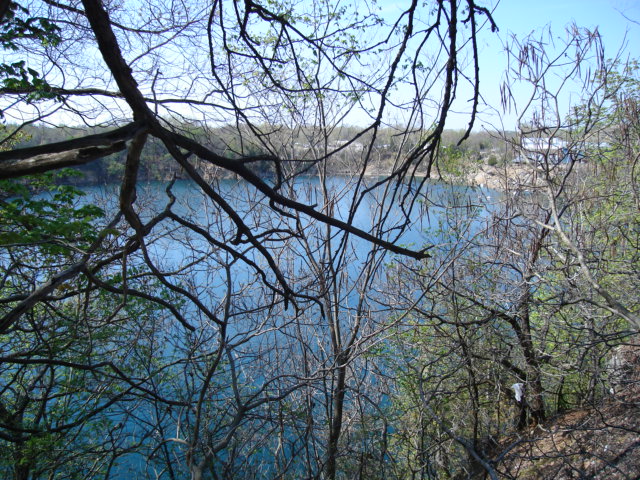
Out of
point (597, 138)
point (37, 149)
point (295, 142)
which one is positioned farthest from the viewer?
point (295, 142)

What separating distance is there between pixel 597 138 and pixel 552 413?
184 inches

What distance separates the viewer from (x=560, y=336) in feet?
21.9

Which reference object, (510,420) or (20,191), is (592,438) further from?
(20,191)

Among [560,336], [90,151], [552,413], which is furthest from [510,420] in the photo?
[90,151]

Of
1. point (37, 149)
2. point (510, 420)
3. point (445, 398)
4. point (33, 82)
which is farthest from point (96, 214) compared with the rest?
point (510, 420)

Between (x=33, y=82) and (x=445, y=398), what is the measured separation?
612 cm

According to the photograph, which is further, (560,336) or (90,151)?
(560,336)

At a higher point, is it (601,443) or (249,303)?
(249,303)

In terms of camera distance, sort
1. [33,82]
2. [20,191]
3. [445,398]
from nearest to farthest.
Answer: [20,191], [33,82], [445,398]

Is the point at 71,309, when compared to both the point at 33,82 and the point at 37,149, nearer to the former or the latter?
the point at 33,82

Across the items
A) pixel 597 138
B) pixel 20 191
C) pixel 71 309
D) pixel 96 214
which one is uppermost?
pixel 597 138

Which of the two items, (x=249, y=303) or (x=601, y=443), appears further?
(x=249, y=303)

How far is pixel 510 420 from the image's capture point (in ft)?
24.8

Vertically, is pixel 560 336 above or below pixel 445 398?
above
